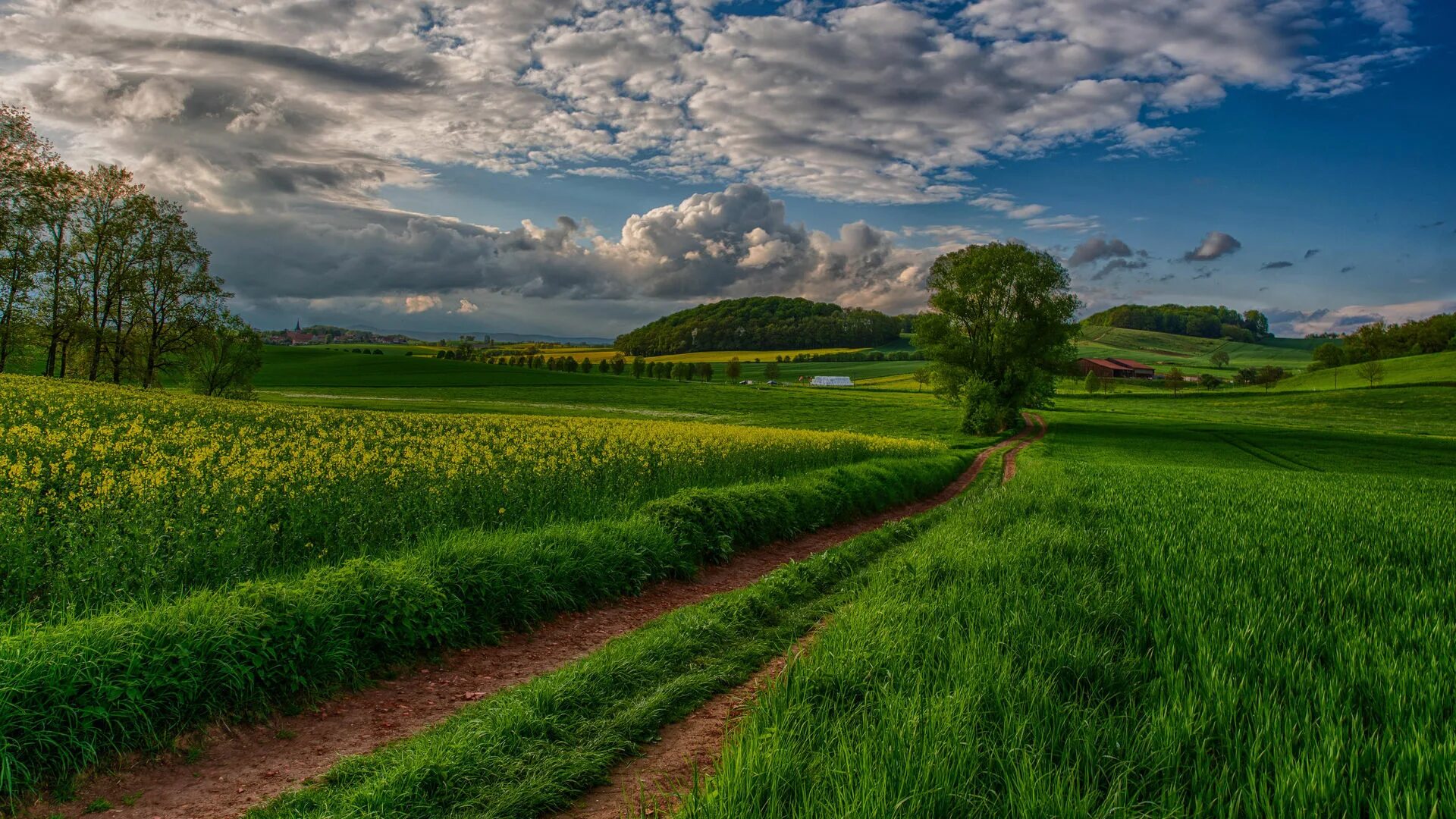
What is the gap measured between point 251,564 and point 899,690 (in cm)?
729

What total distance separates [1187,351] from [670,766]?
693 ft

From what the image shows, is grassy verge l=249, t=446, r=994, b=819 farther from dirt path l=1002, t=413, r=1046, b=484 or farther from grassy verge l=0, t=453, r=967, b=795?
dirt path l=1002, t=413, r=1046, b=484

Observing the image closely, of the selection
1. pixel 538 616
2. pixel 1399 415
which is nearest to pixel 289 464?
pixel 538 616

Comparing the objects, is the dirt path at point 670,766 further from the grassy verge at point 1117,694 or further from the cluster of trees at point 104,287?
the cluster of trees at point 104,287

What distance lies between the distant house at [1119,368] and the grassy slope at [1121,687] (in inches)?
5151

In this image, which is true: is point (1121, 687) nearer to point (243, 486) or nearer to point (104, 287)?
point (243, 486)

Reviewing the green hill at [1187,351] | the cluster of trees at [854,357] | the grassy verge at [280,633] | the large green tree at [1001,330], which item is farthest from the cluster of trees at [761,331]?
the grassy verge at [280,633]

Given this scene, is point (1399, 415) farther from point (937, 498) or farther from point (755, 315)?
point (755, 315)

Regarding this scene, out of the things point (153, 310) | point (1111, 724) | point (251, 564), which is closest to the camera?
point (1111, 724)

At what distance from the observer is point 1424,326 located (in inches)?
4818

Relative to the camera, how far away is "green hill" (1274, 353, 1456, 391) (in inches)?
3418

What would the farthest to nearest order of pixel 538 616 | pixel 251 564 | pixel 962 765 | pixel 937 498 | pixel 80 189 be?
pixel 80 189, pixel 937 498, pixel 538 616, pixel 251 564, pixel 962 765

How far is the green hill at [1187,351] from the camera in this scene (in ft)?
496

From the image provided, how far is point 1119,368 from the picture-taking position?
445 feet
